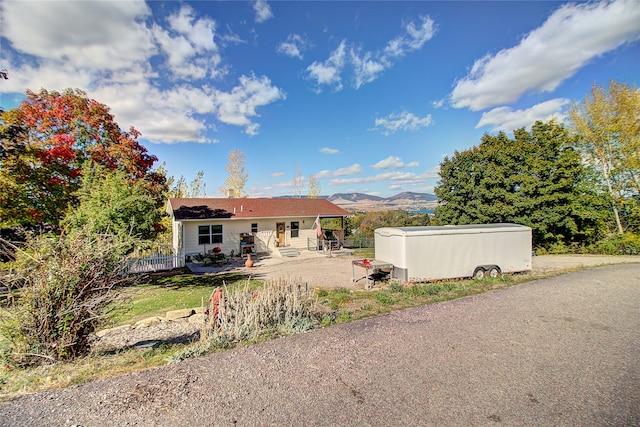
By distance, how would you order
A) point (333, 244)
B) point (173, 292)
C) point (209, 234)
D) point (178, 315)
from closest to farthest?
point (178, 315)
point (173, 292)
point (209, 234)
point (333, 244)

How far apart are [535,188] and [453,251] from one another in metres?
13.9

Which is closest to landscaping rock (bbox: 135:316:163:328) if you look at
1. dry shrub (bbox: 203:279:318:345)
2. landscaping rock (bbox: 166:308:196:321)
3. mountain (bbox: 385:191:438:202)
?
landscaping rock (bbox: 166:308:196:321)

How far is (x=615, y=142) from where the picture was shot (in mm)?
21812

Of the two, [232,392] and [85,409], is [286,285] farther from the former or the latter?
[85,409]

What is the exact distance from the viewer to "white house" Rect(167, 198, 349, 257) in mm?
19344

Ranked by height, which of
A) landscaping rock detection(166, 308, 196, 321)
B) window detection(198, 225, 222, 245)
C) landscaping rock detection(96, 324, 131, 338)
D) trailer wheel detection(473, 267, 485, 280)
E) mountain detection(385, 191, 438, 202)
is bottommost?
landscaping rock detection(96, 324, 131, 338)

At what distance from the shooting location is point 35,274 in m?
4.51

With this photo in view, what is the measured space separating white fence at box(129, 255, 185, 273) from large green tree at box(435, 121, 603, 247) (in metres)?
20.4

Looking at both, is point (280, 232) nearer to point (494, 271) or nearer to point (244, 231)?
point (244, 231)

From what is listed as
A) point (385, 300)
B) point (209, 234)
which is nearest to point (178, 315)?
point (385, 300)

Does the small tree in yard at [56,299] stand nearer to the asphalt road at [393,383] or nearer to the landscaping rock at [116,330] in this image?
the asphalt road at [393,383]

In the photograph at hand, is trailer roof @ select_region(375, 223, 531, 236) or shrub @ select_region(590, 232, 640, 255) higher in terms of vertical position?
trailer roof @ select_region(375, 223, 531, 236)

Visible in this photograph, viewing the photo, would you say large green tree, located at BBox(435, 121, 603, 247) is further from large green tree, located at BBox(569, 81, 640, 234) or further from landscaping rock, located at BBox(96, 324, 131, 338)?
landscaping rock, located at BBox(96, 324, 131, 338)

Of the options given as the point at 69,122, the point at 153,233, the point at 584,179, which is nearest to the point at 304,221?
the point at 153,233
